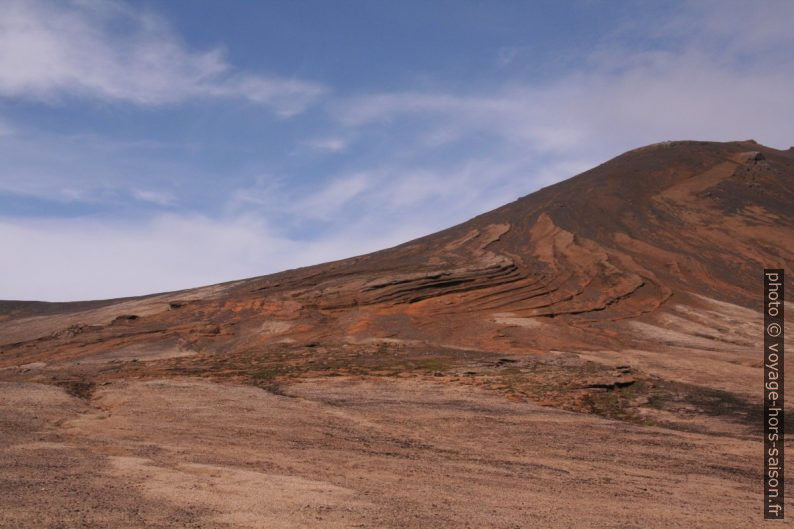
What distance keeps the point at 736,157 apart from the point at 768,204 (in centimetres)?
947

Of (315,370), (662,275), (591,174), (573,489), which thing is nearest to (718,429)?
(573,489)

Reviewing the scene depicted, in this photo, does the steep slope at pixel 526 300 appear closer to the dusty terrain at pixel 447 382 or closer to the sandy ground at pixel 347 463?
the dusty terrain at pixel 447 382

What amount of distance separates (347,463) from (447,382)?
9976 millimetres

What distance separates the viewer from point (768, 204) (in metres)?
50.4

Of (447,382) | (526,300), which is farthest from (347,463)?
(526,300)

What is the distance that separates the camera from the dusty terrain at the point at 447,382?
12086 millimetres

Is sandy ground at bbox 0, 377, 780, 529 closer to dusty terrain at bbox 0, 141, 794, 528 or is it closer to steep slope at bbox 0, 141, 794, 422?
dusty terrain at bbox 0, 141, 794, 528

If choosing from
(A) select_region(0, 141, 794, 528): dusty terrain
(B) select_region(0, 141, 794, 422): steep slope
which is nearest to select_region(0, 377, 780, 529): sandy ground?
(A) select_region(0, 141, 794, 528): dusty terrain

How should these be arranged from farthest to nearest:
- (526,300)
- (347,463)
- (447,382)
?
1. (526,300)
2. (447,382)
3. (347,463)

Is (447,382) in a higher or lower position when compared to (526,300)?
lower

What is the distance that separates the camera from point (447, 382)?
24.6 meters

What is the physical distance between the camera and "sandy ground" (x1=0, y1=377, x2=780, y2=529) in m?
10.8

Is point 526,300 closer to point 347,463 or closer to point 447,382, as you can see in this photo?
point 447,382

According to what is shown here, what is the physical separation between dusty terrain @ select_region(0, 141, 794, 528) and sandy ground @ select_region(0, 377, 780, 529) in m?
0.08
